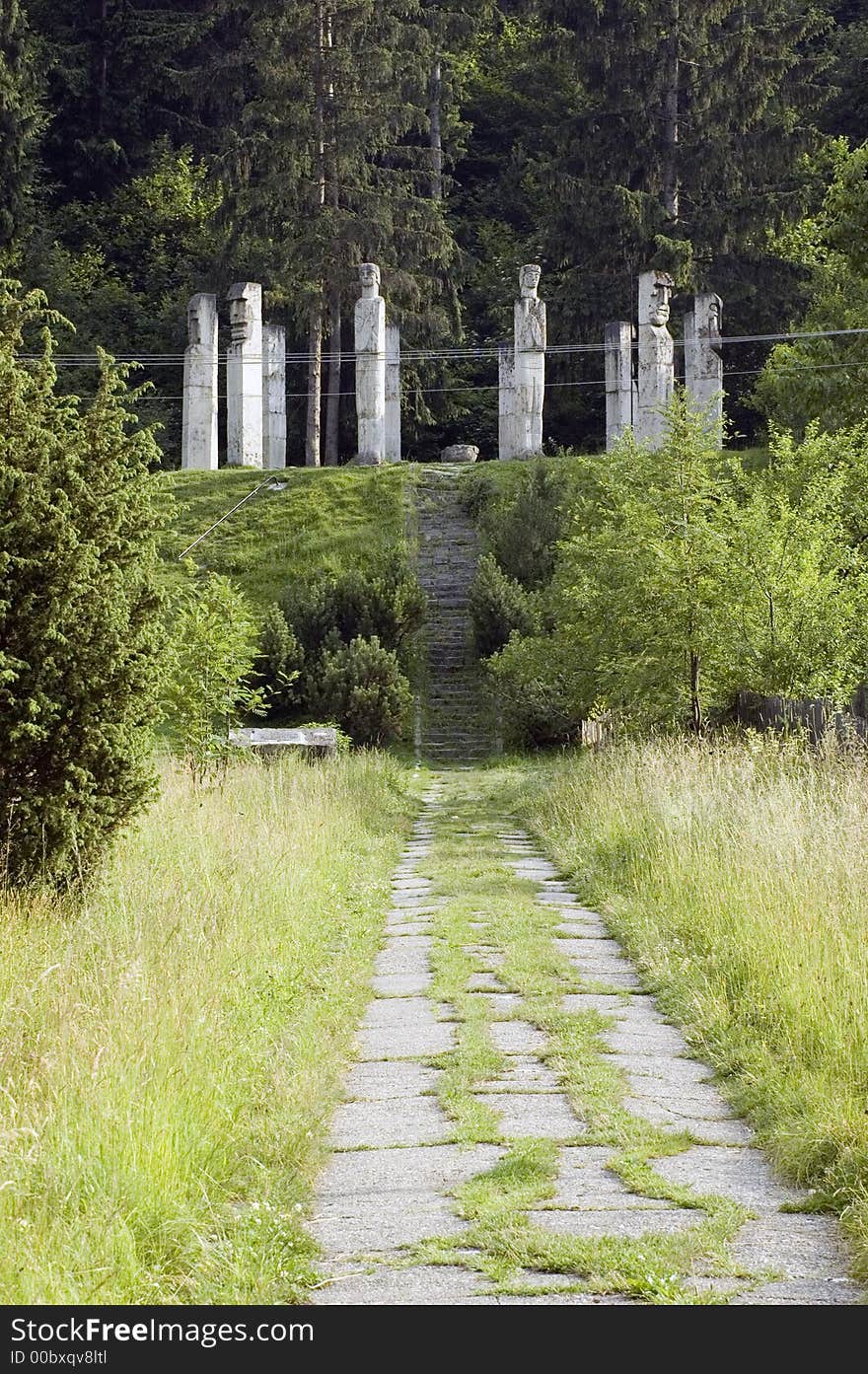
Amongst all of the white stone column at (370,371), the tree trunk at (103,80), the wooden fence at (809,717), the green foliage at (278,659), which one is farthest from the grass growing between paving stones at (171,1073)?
the tree trunk at (103,80)

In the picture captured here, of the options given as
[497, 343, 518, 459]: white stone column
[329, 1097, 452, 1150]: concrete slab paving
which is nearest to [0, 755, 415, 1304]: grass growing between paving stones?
[329, 1097, 452, 1150]: concrete slab paving

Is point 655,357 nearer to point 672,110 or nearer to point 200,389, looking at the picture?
point 200,389

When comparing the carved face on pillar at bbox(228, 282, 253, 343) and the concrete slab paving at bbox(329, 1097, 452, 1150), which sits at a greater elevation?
the carved face on pillar at bbox(228, 282, 253, 343)

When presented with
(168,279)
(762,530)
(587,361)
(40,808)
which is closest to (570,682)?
(762,530)

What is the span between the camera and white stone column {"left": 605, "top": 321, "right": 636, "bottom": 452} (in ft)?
126

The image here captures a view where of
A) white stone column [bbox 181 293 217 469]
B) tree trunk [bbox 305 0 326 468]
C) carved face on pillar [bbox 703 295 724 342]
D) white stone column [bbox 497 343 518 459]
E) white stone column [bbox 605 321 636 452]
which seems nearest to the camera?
white stone column [bbox 181 293 217 469]

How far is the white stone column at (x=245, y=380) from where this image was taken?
37.0m

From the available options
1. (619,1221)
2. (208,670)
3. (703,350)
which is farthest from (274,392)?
(619,1221)

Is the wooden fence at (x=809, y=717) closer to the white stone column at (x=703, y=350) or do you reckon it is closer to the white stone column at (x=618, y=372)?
the white stone column at (x=703, y=350)

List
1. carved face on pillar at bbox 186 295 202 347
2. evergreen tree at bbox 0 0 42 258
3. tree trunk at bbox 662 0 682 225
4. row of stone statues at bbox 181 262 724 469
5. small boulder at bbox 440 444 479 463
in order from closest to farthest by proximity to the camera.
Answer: row of stone statues at bbox 181 262 724 469
carved face on pillar at bbox 186 295 202 347
small boulder at bbox 440 444 479 463
tree trunk at bbox 662 0 682 225
evergreen tree at bbox 0 0 42 258

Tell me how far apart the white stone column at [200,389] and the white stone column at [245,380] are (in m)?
0.47

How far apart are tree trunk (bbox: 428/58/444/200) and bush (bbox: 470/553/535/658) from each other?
20.9 meters

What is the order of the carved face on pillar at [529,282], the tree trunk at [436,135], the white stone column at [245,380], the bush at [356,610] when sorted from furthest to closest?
the tree trunk at [436,135]
the carved face on pillar at [529,282]
the white stone column at [245,380]
the bush at [356,610]

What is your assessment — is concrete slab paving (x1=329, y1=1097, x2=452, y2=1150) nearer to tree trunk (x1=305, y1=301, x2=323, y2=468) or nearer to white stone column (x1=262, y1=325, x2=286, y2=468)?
white stone column (x1=262, y1=325, x2=286, y2=468)
